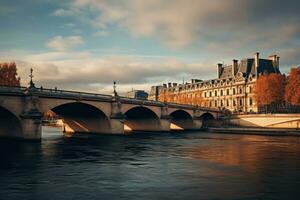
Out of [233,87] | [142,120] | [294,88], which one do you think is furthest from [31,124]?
[233,87]

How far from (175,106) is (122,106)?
2333cm

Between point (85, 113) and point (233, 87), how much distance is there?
80.4m

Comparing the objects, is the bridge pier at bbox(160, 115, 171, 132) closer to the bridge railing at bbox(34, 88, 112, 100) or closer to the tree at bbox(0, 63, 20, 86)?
the bridge railing at bbox(34, 88, 112, 100)

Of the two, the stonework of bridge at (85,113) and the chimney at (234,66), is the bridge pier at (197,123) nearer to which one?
the stonework of bridge at (85,113)

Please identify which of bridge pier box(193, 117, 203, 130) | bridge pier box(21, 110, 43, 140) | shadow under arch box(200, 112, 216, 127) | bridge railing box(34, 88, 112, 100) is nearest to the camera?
bridge pier box(21, 110, 43, 140)

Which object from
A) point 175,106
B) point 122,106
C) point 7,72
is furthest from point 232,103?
point 7,72

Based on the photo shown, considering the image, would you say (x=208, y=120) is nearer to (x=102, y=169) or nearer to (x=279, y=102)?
(x=279, y=102)

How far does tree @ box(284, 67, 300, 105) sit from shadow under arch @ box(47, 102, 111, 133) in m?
51.2

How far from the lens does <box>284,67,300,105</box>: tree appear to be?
93238mm

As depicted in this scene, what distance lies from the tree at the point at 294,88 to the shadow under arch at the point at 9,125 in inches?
2773

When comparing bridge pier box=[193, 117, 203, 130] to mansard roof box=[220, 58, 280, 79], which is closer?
bridge pier box=[193, 117, 203, 130]

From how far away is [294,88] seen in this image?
94.6 m

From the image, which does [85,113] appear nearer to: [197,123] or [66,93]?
[66,93]

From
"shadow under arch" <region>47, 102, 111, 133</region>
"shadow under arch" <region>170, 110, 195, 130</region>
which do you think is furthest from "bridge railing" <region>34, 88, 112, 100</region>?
"shadow under arch" <region>170, 110, 195, 130</region>
